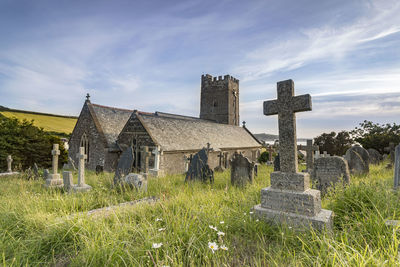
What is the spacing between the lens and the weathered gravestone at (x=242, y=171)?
6.77 meters

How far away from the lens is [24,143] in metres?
20.7

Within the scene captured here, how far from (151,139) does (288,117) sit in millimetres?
11843

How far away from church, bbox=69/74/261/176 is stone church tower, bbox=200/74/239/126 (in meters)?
7.09

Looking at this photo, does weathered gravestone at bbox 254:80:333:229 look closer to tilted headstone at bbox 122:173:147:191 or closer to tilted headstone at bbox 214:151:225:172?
tilted headstone at bbox 122:173:147:191

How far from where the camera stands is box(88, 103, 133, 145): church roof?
57.4 feet

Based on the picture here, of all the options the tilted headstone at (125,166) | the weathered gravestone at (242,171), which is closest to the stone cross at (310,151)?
the weathered gravestone at (242,171)

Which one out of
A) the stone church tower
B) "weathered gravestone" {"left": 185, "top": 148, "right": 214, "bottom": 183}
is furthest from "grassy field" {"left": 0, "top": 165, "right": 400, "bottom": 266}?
the stone church tower

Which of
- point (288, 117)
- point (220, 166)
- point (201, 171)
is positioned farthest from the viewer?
point (220, 166)

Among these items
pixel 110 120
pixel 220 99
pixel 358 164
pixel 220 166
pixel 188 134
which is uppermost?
pixel 220 99

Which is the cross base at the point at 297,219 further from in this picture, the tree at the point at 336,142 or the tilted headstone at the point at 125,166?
the tree at the point at 336,142

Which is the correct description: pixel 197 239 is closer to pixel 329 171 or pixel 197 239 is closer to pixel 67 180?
pixel 329 171

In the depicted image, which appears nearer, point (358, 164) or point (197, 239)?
point (197, 239)

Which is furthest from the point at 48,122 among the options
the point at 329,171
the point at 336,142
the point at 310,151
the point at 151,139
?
the point at 336,142

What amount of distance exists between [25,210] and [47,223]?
42.1 inches
